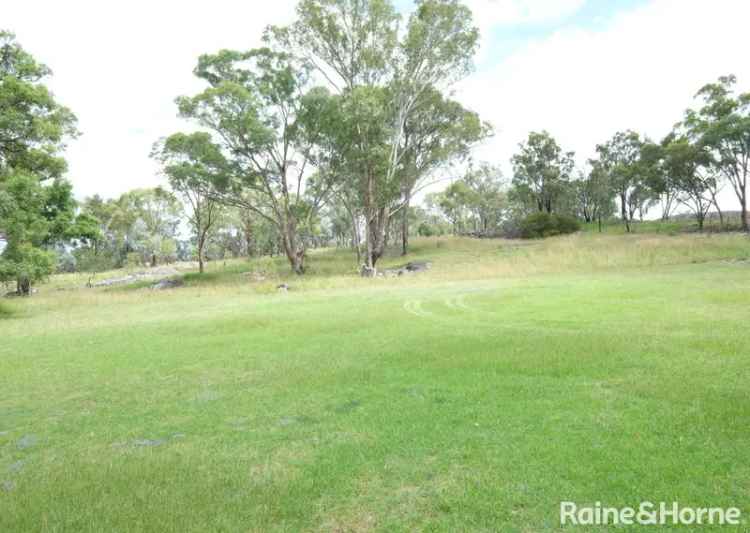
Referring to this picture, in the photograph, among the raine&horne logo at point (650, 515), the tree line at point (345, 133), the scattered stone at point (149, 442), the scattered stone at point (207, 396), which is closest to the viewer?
the raine&horne logo at point (650, 515)

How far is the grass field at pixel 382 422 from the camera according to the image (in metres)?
3.34

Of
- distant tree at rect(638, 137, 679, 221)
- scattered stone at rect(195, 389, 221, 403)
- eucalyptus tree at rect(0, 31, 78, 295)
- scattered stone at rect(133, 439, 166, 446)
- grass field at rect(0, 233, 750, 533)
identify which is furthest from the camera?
distant tree at rect(638, 137, 679, 221)

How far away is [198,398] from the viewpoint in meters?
5.96

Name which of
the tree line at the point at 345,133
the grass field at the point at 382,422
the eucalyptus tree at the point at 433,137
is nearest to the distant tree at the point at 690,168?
the tree line at the point at 345,133


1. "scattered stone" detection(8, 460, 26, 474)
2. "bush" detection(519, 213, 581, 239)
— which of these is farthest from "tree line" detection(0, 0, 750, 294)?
"scattered stone" detection(8, 460, 26, 474)

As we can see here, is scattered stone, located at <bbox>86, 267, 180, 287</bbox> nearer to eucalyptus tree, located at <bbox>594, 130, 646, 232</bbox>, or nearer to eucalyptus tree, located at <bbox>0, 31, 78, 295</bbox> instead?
eucalyptus tree, located at <bbox>0, 31, 78, 295</bbox>

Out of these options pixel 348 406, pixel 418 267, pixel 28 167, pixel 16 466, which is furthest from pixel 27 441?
pixel 418 267

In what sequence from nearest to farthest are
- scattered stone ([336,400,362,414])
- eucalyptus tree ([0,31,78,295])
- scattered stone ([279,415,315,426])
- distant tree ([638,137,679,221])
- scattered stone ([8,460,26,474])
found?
1. scattered stone ([8,460,26,474])
2. scattered stone ([279,415,315,426])
3. scattered stone ([336,400,362,414])
4. eucalyptus tree ([0,31,78,295])
5. distant tree ([638,137,679,221])

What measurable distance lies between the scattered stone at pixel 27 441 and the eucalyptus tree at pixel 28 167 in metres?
14.1

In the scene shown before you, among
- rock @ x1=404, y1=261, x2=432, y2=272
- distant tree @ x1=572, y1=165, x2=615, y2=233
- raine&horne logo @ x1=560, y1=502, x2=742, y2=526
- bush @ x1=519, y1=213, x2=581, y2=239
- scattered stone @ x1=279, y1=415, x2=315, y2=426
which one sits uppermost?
distant tree @ x1=572, y1=165, x2=615, y2=233

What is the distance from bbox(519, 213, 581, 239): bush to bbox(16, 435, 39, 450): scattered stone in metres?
50.4

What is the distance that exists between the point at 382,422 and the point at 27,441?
3.82 metres

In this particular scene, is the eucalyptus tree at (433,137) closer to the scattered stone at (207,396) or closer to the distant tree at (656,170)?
the distant tree at (656,170)

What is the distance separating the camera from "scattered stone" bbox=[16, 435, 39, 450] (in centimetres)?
470
